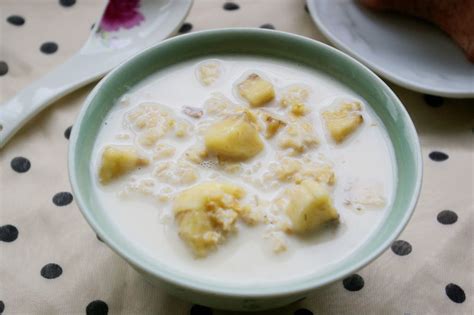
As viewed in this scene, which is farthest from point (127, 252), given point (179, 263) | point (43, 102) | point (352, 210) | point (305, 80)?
point (43, 102)

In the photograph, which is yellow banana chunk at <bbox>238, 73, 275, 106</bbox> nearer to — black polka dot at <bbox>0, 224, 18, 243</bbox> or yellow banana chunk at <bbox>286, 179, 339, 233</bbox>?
yellow banana chunk at <bbox>286, 179, 339, 233</bbox>

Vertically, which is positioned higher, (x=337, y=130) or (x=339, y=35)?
(x=337, y=130)

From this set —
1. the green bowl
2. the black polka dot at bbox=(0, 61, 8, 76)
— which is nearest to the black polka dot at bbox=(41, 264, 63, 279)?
the green bowl

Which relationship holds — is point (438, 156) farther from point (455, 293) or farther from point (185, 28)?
point (185, 28)

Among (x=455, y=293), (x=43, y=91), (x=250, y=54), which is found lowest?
(x=455, y=293)

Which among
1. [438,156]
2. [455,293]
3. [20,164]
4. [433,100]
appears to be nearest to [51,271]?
[20,164]

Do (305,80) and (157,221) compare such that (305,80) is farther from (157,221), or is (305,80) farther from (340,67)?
(157,221)

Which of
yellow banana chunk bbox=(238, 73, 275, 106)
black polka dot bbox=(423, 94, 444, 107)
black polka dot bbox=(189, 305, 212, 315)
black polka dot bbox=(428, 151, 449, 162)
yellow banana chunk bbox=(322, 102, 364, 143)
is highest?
yellow banana chunk bbox=(238, 73, 275, 106)
